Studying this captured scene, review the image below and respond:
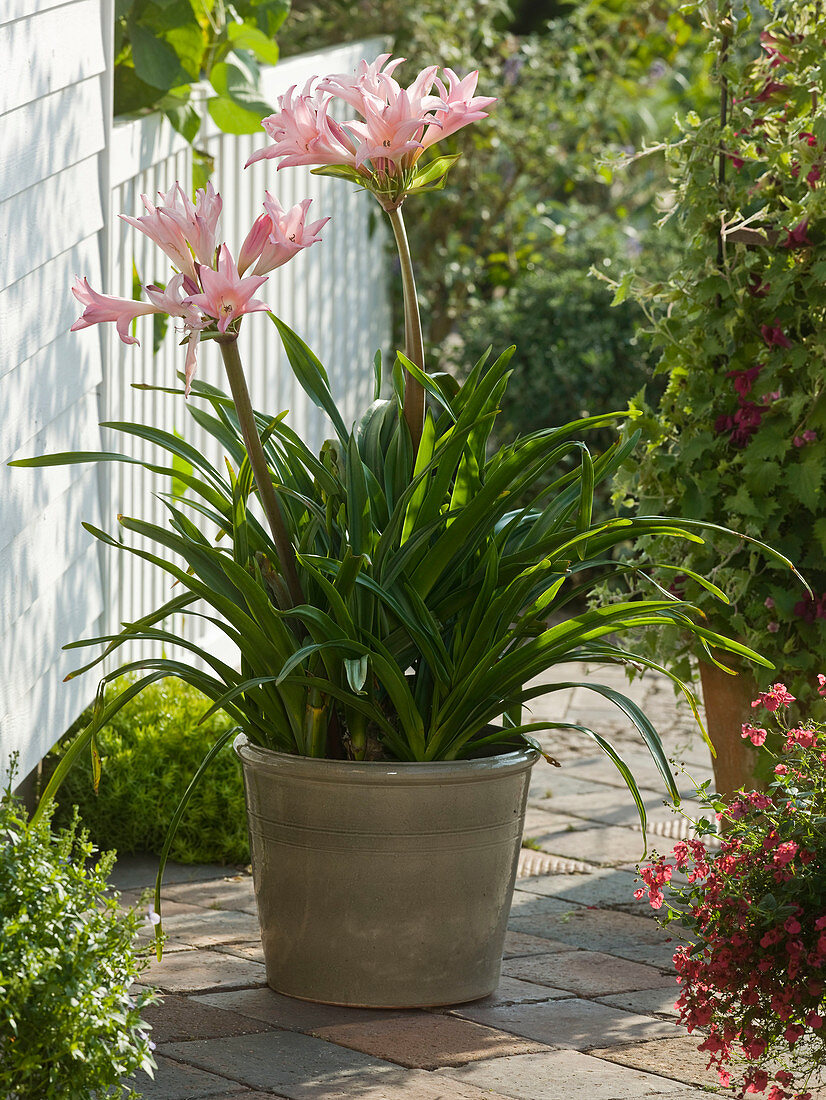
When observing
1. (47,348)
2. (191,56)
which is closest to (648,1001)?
(47,348)

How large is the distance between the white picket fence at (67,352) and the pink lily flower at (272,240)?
21.4 inches

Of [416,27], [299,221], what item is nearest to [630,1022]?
[299,221]

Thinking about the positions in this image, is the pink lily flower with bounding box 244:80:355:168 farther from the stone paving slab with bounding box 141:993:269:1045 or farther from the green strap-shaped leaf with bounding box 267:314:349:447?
the stone paving slab with bounding box 141:993:269:1045

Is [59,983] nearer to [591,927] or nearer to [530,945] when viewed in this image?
[530,945]

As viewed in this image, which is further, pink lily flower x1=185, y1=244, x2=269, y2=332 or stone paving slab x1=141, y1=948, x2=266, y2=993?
stone paving slab x1=141, y1=948, x2=266, y2=993

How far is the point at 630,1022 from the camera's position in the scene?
2424 millimetres

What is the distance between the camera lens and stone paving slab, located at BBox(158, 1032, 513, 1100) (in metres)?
2.11

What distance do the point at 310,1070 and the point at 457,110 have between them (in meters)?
1.53

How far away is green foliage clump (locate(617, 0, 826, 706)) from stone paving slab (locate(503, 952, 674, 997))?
0.62m

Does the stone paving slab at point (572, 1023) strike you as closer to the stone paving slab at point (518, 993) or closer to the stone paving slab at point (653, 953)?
the stone paving slab at point (518, 993)

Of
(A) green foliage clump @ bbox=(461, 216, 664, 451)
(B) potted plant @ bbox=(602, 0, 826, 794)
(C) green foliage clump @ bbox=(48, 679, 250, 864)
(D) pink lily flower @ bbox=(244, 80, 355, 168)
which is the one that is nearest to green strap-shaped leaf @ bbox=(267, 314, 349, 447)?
(D) pink lily flower @ bbox=(244, 80, 355, 168)

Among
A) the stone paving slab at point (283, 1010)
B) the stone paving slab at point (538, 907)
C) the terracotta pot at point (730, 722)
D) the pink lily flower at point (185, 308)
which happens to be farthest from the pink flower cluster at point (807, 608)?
the pink lily flower at point (185, 308)

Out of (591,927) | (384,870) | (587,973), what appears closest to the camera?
(384,870)

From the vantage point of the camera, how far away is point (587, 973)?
265 cm
